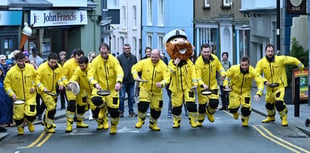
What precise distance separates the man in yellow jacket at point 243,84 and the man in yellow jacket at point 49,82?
144 inches

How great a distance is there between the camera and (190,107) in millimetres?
15500

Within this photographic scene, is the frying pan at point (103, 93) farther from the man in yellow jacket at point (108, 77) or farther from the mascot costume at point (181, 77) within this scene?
the mascot costume at point (181, 77)

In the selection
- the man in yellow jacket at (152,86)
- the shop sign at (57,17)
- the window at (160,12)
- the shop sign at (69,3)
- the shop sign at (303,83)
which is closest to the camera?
the man in yellow jacket at (152,86)

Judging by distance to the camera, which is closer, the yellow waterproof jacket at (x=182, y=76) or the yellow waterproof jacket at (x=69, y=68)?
the yellow waterproof jacket at (x=182, y=76)

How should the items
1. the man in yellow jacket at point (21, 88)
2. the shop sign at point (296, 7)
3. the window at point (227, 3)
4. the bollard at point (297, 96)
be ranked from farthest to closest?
the window at point (227, 3) < the shop sign at point (296, 7) < the bollard at point (297, 96) < the man in yellow jacket at point (21, 88)

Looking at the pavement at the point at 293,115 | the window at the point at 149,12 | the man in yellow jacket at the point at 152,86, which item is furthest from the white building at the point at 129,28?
the man in yellow jacket at the point at 152,86

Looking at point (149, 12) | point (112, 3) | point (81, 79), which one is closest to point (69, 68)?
point (81, 79)

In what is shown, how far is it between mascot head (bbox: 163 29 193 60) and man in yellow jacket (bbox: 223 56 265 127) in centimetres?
110

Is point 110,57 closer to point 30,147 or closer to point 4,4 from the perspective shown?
point 30,147

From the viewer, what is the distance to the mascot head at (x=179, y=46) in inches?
612

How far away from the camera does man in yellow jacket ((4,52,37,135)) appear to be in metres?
15.1

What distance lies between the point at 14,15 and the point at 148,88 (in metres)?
12.8

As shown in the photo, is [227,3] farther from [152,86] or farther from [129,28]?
[152,86]

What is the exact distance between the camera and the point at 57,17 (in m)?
31.4
